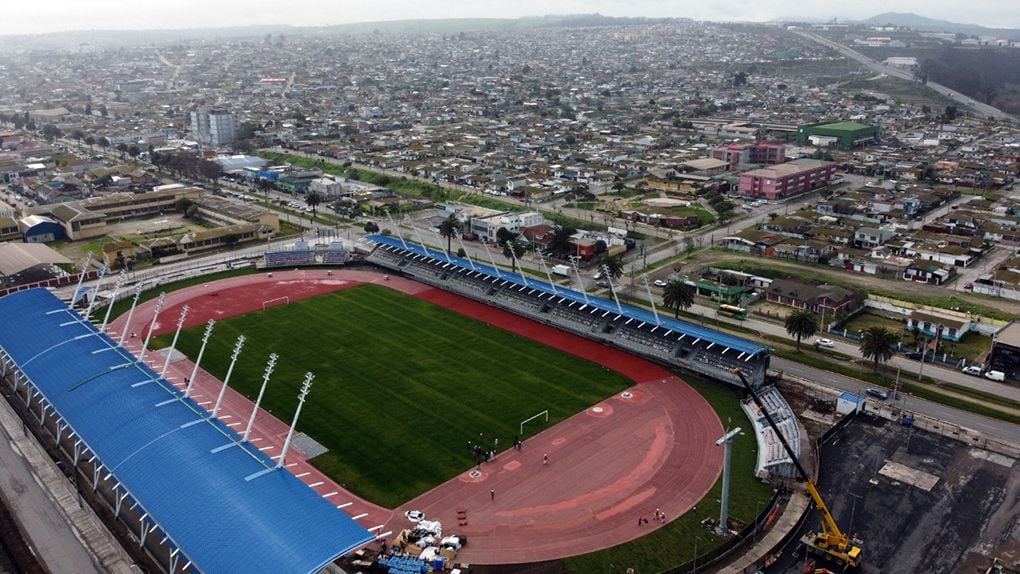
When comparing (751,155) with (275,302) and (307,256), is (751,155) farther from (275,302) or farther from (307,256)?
(275,302)

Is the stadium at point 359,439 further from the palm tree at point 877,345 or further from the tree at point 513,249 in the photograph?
the tree at point 513,249

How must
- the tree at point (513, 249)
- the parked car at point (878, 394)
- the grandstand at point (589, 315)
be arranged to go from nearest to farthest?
the parked car at point (878, 394), the grandstand at point (589, 315), the tree at point (513, 249)

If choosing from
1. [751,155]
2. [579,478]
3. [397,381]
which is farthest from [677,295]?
[751,155]

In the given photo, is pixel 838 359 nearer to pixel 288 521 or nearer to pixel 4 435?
pixel 288 521

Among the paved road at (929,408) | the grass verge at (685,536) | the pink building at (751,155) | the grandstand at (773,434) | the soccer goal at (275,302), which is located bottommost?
the paved road at (929,408)

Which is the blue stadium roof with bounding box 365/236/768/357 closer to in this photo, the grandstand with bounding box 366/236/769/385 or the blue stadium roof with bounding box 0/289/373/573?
the grandstand with bounding box 366/236/769/385

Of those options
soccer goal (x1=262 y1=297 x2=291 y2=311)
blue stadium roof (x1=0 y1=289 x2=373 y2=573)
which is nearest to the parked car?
blue stadium roof (x1=0 y1=289 x2=373 y2=573)

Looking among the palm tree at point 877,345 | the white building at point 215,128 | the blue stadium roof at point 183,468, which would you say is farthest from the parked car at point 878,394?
the white building at point 215,128
